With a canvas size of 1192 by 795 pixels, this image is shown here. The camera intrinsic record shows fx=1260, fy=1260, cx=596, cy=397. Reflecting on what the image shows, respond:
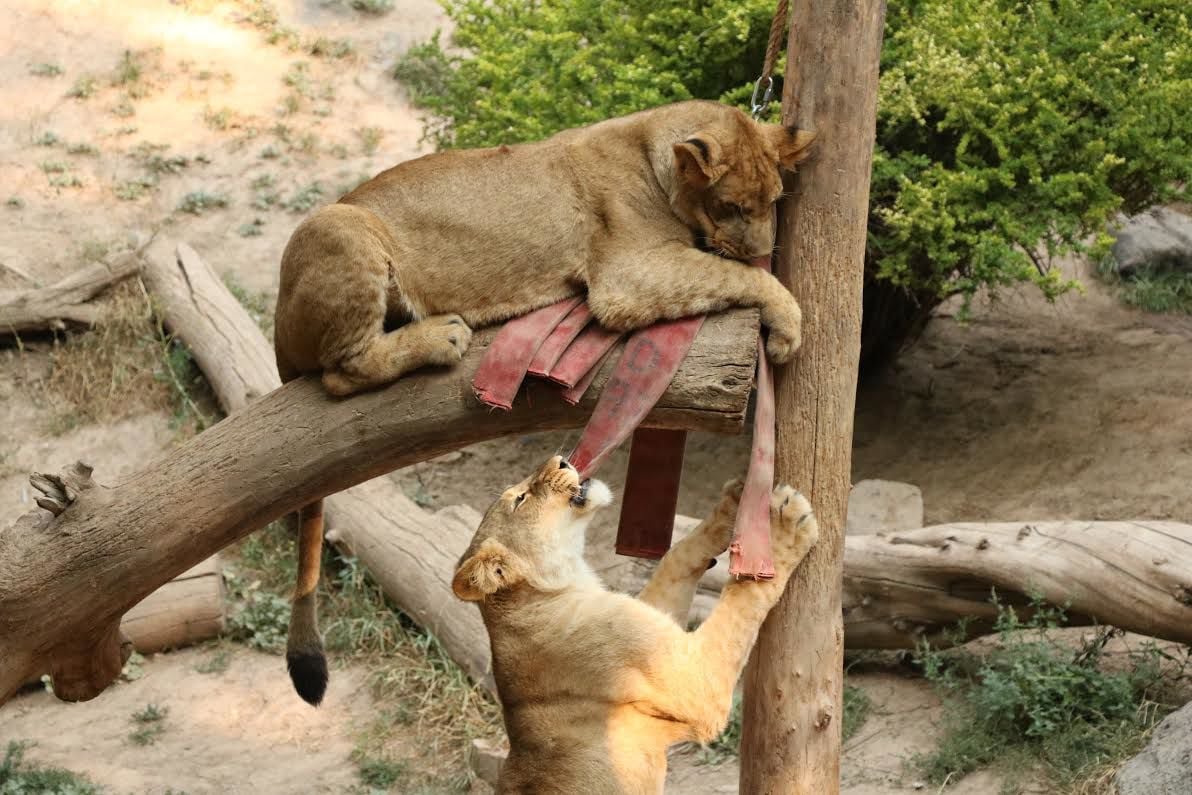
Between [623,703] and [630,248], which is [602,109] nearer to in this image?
[630,248]

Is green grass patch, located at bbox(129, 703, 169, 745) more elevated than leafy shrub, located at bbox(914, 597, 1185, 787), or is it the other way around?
leafy shrub, located at bbox(914, 597, 1185, 787)

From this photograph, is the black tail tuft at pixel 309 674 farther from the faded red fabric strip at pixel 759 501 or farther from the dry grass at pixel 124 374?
the dry grass at pixel 124 374

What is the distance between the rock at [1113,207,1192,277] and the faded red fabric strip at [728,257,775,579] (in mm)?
8746

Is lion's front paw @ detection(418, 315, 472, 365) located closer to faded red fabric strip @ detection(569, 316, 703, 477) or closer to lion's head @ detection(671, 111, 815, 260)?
faded red fabric strip @ detection(569, 316, 703, 477)

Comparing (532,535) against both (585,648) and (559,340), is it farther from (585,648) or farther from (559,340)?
(559,340)

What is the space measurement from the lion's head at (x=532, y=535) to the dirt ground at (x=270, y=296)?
2.93 metres

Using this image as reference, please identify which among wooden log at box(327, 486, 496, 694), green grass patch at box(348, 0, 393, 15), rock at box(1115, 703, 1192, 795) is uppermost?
green grass patch at box(348, 0, 393, 15)

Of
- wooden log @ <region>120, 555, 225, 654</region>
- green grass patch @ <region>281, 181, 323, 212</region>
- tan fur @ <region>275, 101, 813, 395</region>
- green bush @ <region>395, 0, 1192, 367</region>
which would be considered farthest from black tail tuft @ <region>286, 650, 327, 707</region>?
green grass patch @ <region>281, 181, 323, 212</region>

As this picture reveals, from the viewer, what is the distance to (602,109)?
9648mm

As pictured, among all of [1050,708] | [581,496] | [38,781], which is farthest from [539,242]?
[38,781]

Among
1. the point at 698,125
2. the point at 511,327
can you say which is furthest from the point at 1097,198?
the point at 511,327

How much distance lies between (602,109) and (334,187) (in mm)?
5284

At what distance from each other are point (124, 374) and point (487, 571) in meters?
7.68

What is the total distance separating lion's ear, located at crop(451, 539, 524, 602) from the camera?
496cm
